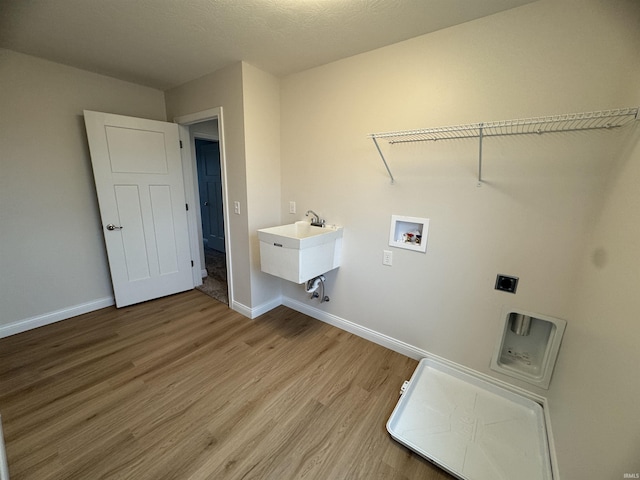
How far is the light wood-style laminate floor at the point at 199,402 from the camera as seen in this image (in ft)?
4.18

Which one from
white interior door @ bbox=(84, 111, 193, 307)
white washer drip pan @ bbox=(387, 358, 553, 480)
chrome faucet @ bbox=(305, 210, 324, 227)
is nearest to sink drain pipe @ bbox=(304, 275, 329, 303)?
chrome faucet @ bbox=(305, 210, 324, 227)

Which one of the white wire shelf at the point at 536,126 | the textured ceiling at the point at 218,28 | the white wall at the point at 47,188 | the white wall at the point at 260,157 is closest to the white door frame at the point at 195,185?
the white wall at the point at 260,157

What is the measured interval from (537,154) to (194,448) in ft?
8.11

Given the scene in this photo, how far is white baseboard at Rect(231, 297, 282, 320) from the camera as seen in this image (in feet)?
8.53

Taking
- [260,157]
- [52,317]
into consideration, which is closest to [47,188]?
[52,317]

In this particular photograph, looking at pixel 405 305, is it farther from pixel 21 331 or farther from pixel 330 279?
pixel 21 331

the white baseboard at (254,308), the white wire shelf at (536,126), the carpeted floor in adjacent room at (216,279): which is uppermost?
the white wire shelf at (536,126)

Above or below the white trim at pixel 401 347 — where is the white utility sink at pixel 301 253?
above

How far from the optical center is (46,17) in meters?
1.58

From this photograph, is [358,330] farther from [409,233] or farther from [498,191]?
[498,191]

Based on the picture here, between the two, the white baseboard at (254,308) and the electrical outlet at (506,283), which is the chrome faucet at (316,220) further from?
the electrical outlet at (506,283)

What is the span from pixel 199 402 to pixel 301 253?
1.17 m

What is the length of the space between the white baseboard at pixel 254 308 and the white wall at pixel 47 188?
1467 mm

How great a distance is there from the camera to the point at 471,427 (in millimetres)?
1475
